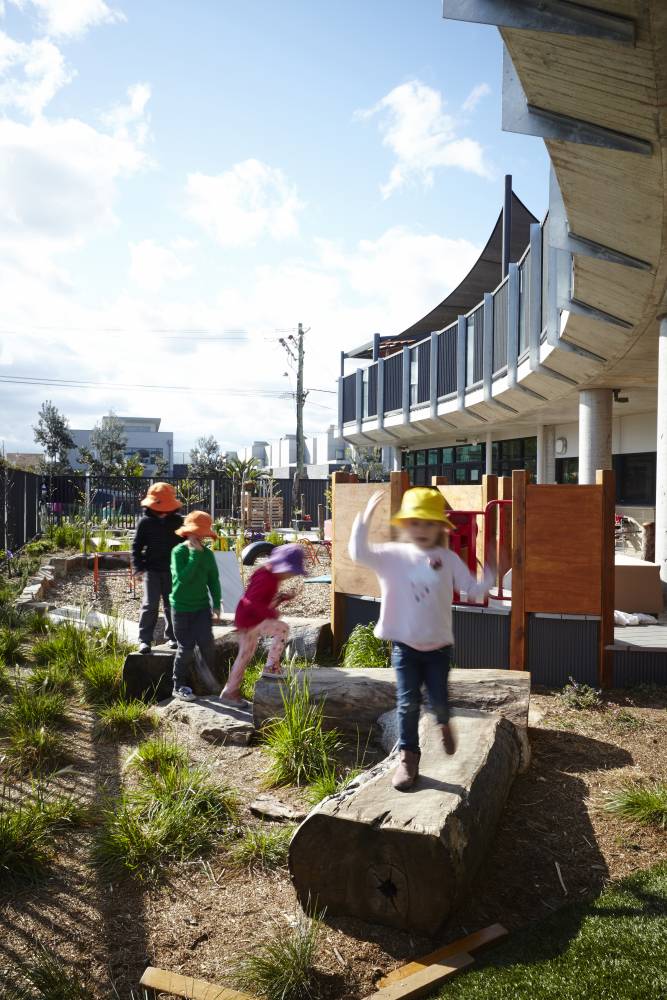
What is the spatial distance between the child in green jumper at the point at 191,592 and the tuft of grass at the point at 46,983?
10.4 ft

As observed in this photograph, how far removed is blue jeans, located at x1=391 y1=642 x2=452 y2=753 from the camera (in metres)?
3.87

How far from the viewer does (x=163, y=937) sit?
3295 mm

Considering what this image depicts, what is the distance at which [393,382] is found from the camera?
88.3 ft

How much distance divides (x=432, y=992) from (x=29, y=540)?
15936 millimetres

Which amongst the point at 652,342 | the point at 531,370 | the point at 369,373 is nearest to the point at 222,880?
the point at 652,342

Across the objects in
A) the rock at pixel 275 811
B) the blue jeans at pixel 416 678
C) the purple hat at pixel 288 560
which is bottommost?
the rock at pixel 275 811

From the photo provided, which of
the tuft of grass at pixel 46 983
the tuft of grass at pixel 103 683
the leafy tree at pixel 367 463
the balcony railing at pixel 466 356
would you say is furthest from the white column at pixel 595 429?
the leafy tree at pixel 367 463

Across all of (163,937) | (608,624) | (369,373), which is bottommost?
(163,937)

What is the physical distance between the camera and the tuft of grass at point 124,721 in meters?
5.81

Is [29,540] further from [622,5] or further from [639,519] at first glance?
[622,5]

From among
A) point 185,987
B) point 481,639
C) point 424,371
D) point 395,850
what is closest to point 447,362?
point 424,371

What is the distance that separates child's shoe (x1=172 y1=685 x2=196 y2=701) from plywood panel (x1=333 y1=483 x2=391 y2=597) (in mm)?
2164

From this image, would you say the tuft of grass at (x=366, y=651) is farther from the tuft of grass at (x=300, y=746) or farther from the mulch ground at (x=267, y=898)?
the mulch ground at (x=267, y=898)

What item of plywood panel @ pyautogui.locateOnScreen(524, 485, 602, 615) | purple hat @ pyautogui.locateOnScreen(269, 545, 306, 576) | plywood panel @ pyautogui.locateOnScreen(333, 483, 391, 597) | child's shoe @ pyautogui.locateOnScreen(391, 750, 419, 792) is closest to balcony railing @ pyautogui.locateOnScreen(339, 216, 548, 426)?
plywood panel @ pyautogui.locateOnScreen(333, 483, 391, 597)
